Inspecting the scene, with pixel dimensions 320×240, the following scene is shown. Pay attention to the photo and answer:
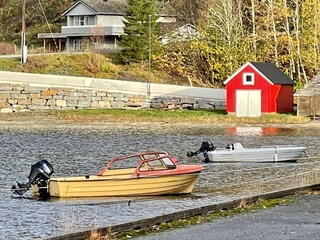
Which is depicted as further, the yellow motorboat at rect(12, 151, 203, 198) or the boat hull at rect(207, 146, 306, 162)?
the boat hull at rect(207, 146, 306, 162)

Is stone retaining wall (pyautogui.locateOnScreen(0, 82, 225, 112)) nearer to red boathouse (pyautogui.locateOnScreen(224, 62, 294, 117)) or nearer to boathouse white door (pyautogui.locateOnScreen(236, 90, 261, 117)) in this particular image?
red boathouse (pyautogui.locateOnScreen(224, 62, 294, 117))

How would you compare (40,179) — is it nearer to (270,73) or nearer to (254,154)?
(254,154)

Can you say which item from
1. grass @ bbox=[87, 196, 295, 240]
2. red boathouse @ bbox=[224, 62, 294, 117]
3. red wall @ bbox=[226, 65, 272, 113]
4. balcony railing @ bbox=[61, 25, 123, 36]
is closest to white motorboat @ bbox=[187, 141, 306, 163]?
grass @ bbox=[87, 196, 295, 240]

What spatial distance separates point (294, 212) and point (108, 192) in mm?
6993

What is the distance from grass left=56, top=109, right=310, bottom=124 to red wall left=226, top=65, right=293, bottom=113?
958mm

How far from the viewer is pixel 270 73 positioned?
2445 inches

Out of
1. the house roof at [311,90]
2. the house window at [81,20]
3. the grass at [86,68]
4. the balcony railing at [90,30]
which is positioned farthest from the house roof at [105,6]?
the house roof at [311,90]

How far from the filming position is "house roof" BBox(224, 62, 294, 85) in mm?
61062

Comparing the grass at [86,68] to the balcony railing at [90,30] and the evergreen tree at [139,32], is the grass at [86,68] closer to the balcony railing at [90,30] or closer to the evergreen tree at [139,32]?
the evergreen tree at [139,32]

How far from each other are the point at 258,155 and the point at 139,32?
3745cm

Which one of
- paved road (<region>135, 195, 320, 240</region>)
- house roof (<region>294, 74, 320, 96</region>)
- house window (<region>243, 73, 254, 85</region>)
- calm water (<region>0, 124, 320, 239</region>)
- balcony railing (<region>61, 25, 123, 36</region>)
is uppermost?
balcony railing (<region>61, 25, 123, 36</region>)

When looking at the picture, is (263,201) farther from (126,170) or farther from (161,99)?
(161,99)

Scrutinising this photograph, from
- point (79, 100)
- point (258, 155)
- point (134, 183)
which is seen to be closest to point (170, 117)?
point (79, 100)

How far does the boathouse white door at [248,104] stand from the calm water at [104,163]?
5834mm
